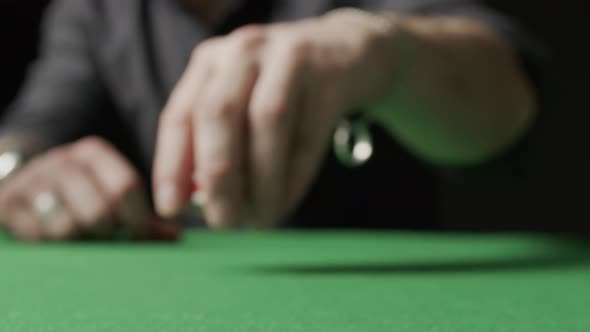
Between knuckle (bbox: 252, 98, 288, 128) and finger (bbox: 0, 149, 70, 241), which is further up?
knuckle (bbox: 252, 98, 288, 128)

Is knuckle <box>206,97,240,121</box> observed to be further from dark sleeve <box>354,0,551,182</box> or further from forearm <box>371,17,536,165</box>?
dark sleeve <box>354,0,551,182</box>

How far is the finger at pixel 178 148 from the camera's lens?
1.28 feet

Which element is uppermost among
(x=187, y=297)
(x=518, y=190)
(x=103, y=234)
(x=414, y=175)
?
(x=187, y=297)

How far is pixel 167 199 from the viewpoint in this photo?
0.39 metres

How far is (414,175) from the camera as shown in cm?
113

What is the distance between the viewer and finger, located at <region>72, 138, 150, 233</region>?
68 cm

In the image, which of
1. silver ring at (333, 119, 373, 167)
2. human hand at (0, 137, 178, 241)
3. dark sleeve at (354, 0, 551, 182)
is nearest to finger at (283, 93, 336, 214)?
silver ring at (333, 119, 373, 167)

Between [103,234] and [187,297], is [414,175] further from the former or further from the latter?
[187,297]

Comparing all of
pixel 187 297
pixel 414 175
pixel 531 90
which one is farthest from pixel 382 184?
pixel 187 297

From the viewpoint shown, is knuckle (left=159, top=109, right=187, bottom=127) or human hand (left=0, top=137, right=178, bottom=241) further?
human hand (left=0, top=137, right=178, bottom=241)

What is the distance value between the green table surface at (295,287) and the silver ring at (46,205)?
58 mm

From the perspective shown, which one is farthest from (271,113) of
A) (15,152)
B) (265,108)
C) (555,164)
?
(555,164)

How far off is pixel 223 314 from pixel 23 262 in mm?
224

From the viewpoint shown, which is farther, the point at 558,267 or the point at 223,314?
the point at 558,267
